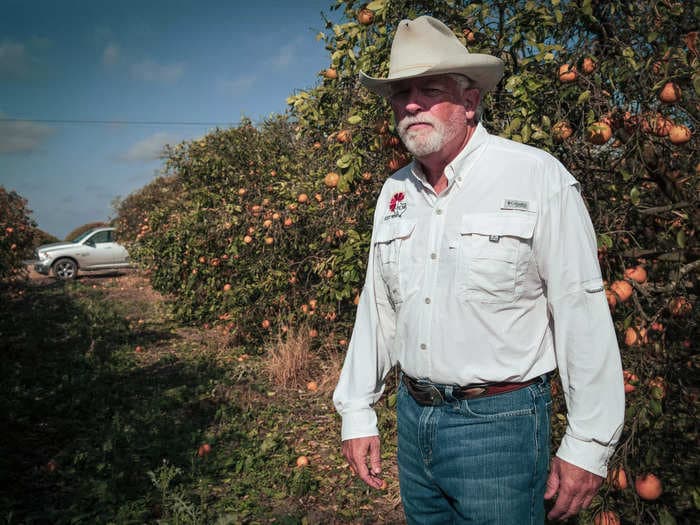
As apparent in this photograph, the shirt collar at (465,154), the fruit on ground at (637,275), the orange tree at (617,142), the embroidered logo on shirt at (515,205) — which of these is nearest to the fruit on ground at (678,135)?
the orange tree at (617,142)

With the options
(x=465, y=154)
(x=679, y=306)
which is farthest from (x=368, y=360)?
(x=679, y=306)

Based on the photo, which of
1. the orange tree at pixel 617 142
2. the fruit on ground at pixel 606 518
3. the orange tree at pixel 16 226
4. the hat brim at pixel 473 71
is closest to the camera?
the hat brim at pixel 473 71

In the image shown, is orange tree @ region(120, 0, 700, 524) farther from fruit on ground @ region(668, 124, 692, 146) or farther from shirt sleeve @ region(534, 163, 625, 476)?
shirt sleeve @ region(534, 163, 625, 476)

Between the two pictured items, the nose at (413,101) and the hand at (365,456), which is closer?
the nose at (413,101)

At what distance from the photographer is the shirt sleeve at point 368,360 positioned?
196 cm

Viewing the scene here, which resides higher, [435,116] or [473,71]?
[473,71]

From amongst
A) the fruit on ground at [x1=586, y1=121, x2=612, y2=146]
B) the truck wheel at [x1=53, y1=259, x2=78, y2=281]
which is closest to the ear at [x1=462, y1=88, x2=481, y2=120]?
the fruit on ground at [x1=586, y1=121, x2=612, y2=146]

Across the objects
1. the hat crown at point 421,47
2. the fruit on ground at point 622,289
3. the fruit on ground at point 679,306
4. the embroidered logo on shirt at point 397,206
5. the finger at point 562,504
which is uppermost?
the hat crown at point 421,47

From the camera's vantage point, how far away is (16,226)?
469 inches

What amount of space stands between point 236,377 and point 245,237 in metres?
1.61

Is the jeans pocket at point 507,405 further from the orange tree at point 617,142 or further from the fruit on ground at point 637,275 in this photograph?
the fruit on ground at point 637,275

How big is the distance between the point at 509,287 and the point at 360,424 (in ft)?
2.53

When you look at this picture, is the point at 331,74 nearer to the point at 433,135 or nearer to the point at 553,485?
the point at 433,135

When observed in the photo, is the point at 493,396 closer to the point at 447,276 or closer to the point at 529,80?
the point at 447,276
